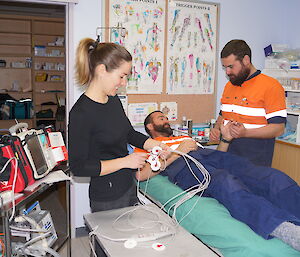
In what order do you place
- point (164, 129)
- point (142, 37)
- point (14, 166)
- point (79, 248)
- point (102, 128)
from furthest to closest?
point (142, 37), point (164, 129), point (79, 248), point (14, 166), point (102, 128)

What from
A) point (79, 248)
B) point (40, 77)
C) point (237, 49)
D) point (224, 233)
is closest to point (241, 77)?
point (237, 49)

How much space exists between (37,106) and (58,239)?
4627mm

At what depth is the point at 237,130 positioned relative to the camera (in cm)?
250

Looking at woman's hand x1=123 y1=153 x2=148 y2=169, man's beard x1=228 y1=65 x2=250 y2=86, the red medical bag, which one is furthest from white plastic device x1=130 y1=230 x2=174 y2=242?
man's beard x1=228 y1=65 x2=250 y2=86

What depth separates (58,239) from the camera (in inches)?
94.3

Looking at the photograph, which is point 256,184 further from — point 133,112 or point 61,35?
point 61,35

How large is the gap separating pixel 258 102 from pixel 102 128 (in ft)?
4.76

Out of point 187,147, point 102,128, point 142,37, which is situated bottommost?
point 187,147

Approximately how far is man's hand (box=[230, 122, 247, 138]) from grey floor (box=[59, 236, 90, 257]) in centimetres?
150

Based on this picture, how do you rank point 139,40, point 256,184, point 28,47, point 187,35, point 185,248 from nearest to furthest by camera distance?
point 185,248
point 256,184
point 139,40
point 187,35
point 28,47

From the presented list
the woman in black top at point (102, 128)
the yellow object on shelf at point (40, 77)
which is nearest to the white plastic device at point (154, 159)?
the woman in black top at point (102, 128)

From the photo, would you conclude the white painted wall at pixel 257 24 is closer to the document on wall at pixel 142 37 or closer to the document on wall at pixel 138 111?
the document on wall at pixel 142 37

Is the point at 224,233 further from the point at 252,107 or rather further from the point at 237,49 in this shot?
the point at 237,49

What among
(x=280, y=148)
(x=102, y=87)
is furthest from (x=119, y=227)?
(x=280, y=148)
